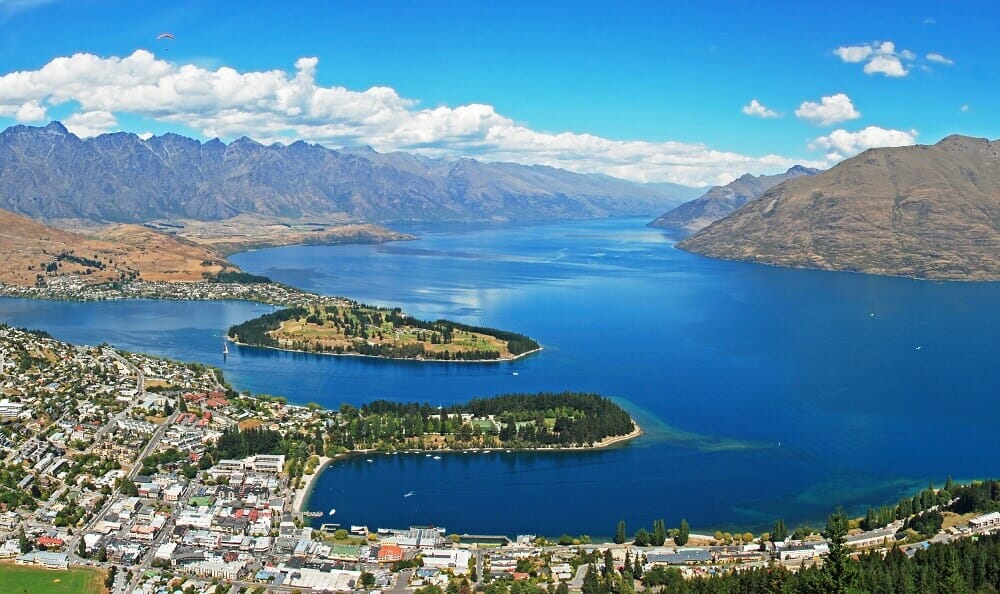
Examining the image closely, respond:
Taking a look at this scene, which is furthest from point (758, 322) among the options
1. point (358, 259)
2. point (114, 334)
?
point (358, 259)

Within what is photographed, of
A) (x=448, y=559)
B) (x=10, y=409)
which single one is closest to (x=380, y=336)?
(x=10, y=409)

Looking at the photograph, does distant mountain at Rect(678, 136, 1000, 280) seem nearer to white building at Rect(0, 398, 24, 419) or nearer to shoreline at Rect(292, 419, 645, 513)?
shoreline at Rect(292, 419, 645, 513)

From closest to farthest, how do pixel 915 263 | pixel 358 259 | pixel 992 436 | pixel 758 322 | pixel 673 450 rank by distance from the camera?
pixel 673 450 → pixel 992 436 → pixel 758 322 → pixel 915 263 → pixel 358 259

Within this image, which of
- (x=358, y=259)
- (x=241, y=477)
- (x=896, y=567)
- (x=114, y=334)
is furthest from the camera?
(x=358, y=259)

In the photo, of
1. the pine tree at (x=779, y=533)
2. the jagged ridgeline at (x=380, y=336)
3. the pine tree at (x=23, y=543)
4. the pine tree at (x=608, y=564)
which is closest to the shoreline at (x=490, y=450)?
the pine tree at (x=23, y=543)

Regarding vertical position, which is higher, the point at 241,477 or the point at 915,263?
the point at 915,263

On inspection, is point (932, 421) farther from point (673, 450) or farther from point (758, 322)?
point (758, 322)

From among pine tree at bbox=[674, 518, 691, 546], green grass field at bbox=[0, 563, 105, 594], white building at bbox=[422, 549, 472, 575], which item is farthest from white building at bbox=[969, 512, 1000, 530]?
green grass field at bbox=[0, 563, 105, 594]

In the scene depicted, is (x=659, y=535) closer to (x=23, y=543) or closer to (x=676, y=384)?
(x=23, y=543)
